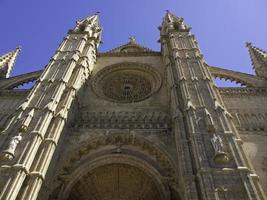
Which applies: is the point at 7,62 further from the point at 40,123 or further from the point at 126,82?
the point at 40,123

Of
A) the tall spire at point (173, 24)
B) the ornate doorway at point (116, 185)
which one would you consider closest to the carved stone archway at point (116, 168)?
the ornate doorway at point (116, 185)

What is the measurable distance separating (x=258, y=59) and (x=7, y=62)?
1601 centimetres

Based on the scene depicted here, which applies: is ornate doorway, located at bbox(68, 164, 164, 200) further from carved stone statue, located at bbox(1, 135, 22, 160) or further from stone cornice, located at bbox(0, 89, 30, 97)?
stone cornice, located at bbox(0, 89, 30, 97)

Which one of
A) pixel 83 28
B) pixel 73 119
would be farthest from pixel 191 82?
pixel 83 28

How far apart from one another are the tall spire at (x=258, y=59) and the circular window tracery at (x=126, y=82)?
618 centimetres

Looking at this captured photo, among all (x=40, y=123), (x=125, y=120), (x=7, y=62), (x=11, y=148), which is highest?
(x=7, y=62)

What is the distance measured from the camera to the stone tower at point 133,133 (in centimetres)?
902

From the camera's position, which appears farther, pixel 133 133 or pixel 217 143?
pixel 133 133

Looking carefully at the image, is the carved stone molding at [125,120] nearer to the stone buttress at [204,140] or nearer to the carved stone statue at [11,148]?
the stone buttress at [204,140]

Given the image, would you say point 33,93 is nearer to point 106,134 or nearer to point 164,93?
point 106,134

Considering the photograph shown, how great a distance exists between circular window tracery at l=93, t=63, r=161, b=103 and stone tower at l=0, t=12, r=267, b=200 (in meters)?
0.06

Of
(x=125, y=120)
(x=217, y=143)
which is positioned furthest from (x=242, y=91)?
(x=217, y=143)

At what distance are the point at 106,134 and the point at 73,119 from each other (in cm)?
178

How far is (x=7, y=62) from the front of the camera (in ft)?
67.2
